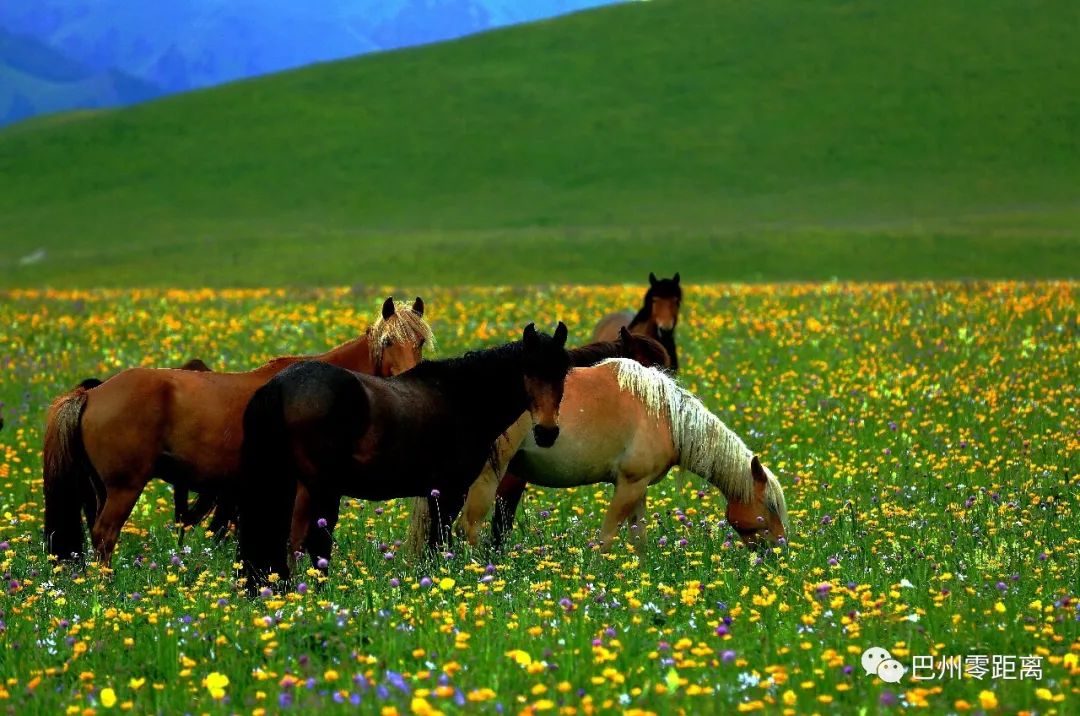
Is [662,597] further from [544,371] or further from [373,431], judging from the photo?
[373,431]

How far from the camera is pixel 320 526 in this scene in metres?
9.34

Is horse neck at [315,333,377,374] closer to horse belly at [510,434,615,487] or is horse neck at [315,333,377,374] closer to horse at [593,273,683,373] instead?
horse belly at [510,434,615,487]

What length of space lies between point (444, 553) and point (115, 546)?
2.72 m

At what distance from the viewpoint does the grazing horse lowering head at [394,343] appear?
10.7 m

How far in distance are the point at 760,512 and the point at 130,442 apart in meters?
4.72

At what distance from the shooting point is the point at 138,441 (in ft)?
32.7

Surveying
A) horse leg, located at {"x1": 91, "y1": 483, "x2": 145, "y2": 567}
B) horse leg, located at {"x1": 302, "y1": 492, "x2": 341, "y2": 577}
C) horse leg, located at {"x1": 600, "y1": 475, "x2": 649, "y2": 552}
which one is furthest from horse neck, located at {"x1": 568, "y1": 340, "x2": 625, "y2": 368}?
horse leg, located at {"x1": 91, "y1": 483, "x2": 145, "y2": 567}

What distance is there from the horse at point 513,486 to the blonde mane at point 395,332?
1.16 metres

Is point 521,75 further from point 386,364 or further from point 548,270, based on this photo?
point 386,364

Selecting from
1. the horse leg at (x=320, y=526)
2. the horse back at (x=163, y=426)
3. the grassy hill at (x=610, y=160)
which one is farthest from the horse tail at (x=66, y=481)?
the grassy hill at (x=610, y=160)

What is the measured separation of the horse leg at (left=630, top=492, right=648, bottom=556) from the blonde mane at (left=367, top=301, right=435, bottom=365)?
6.71 ft

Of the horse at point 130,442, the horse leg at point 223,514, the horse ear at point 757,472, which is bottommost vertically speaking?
the horse leg at point 223,514

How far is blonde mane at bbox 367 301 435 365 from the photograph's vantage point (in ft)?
35.2

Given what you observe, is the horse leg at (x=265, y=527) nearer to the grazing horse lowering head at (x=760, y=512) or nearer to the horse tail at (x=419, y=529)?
the horse tail at (x=419, y=529)
